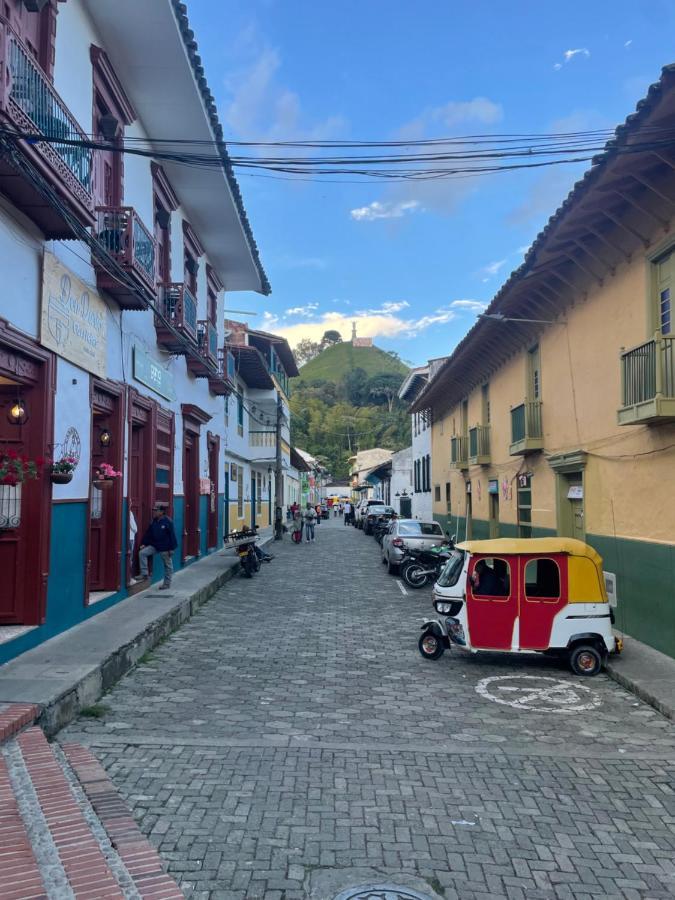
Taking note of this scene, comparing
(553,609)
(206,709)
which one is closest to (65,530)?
(206,709)

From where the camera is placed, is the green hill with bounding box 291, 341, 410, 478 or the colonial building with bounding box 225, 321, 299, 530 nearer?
the colonial building with bounding box 225, 321, 299, 530

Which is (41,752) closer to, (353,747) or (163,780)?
(163,780)

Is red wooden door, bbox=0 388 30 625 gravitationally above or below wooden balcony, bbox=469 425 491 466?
below

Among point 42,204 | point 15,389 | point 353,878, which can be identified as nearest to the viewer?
point 353,878

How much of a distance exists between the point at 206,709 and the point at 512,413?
10.7 m

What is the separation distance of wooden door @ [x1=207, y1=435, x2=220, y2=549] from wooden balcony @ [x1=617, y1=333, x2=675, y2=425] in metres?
12.6

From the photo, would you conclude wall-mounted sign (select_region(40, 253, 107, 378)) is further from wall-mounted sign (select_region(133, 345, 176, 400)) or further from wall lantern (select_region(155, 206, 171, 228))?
wall lantern (select_region(155, 206, 171, 228))

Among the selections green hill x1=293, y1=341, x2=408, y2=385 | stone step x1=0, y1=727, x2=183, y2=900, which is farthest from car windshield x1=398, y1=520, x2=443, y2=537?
green hill x1=293, y1=341, x2=408, y2=385

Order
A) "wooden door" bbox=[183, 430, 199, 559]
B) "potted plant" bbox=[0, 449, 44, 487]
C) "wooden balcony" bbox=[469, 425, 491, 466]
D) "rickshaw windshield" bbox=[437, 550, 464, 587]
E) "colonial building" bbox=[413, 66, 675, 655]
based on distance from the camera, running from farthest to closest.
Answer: "wooden balcony" bbox=[469, 425, 491, 466] → "wooden door" bbox=[183, 430, 199, 559] → "rickshaw windshield" bbox=[437, 550, 464, 587] → "colonial building" bbox=[413, 66, 675, 655] → "potted plant" bbox=[0, 449, 44, 487]

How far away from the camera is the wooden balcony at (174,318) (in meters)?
12.6

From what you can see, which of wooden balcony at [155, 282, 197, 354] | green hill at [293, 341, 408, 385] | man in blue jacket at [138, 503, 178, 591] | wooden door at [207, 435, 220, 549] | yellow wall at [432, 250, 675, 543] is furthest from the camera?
green hill at [293, 341, 408, 385]

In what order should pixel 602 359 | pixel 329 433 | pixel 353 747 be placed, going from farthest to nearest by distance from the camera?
pixel 329 433
pixel 602 359
pixel 353 747

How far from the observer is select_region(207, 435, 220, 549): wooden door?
19.3m

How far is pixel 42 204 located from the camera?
6.77 meters
